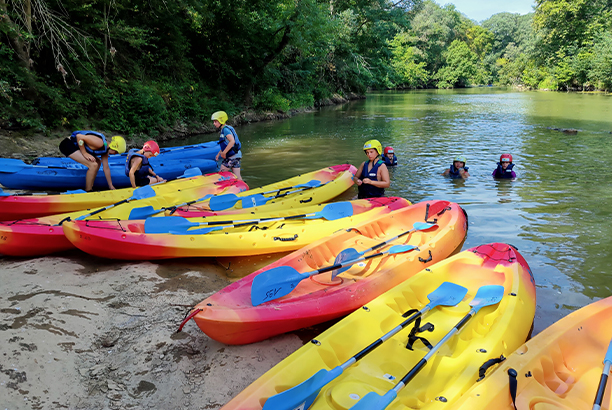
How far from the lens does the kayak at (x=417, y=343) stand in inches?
87.9

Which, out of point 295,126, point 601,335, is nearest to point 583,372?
point 601,335

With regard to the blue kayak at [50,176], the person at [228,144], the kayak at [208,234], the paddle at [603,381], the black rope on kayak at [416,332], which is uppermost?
the person at [228,144]

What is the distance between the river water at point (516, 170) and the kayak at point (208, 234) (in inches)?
75.5

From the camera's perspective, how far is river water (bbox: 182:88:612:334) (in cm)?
451

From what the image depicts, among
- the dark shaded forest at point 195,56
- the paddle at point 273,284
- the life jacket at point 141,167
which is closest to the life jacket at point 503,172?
the paddle at point 273,284

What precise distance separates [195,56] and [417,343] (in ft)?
56.4

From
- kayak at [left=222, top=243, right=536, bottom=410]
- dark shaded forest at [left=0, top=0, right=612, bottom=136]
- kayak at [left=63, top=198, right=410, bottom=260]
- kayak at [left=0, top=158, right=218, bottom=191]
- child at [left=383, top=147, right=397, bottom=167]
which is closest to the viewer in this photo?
kayak at [left=222, top=243, right=536, bottom=410]

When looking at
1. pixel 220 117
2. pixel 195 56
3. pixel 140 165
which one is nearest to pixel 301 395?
pixel 140 165

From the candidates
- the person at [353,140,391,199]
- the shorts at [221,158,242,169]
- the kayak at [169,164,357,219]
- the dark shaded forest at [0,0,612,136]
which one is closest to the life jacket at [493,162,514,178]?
the kayak at [169,164,357,219]

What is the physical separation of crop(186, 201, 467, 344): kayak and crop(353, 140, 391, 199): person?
76 cm

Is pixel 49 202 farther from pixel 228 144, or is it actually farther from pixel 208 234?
pixel 228 144

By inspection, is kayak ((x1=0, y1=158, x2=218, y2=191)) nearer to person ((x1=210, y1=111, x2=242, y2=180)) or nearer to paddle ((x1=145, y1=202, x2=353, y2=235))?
person ((x1=210, y1=111, x2=242, y2=180))

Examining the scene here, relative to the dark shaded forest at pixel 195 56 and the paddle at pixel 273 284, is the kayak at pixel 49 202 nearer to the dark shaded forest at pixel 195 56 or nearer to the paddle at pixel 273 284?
the dark shaded forest at pixel 195 56

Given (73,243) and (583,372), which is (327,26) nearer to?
(73,243)
